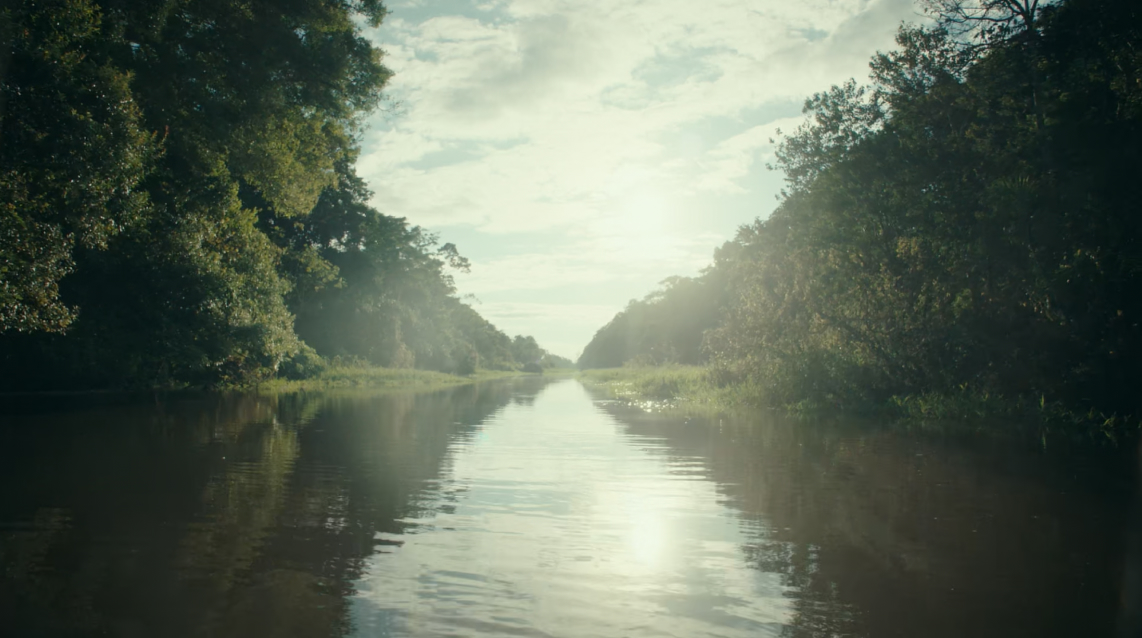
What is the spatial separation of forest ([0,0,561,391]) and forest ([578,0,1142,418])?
54.6 ft

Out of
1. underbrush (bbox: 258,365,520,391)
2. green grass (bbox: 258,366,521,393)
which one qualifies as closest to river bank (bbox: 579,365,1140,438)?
green grass (bbox: 258,366,521,393)

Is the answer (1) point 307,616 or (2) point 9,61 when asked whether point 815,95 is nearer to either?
(2) point 9,61

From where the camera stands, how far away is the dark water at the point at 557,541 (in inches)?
198

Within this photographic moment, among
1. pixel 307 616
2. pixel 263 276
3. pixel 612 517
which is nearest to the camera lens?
pixel 307 616

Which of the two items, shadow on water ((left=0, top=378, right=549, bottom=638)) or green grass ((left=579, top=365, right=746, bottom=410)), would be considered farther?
green grass ((left=579, top=365, right=746, bottom=410))

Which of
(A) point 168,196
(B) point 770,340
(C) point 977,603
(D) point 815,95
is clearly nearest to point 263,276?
(A) point 168,196

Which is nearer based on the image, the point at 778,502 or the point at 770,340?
the point at 778,502

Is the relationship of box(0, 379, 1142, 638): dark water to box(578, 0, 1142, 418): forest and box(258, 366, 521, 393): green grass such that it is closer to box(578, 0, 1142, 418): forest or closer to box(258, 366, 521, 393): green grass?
box(578, 0, 1142, 418): forest

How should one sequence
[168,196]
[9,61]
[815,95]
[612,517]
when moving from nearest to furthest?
[612,517] < [9,61] < [168,196] < [815,95]

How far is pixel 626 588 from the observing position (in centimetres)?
575

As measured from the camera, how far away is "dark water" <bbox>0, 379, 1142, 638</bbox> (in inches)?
198

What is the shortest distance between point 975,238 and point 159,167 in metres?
23.3

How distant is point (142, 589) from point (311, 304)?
180 feet

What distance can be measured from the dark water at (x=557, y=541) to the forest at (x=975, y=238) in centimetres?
461
